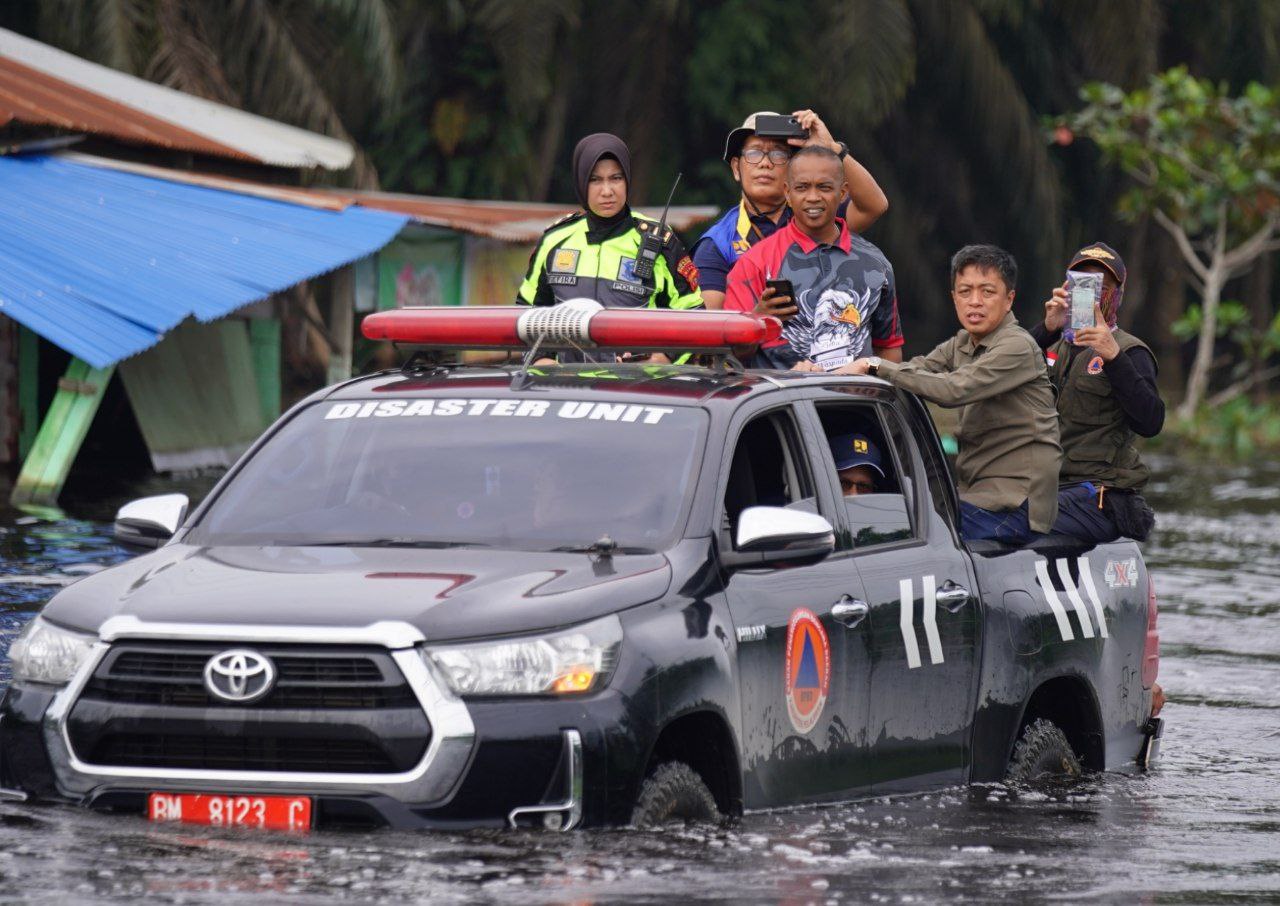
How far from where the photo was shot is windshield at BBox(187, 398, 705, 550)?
6.65m

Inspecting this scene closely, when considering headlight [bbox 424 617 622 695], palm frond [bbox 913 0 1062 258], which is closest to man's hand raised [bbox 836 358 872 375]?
headlight [bbox 424 617 622 695]

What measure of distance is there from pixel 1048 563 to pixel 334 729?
3.33m

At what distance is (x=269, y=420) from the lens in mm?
→ 23344

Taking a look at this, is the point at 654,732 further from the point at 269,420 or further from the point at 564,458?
the point at 269,420

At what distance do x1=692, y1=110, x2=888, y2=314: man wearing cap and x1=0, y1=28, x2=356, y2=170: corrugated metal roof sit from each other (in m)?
11.7

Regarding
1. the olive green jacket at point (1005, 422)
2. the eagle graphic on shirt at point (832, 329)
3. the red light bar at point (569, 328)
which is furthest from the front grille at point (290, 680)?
the eagle graphic on shirt at point (832, 329)

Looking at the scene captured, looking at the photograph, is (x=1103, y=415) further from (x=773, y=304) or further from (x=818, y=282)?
(x=773, y=304)

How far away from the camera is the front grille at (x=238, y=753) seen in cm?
586

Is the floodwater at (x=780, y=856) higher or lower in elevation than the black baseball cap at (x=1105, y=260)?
lower

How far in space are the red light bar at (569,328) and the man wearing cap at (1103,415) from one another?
177cm

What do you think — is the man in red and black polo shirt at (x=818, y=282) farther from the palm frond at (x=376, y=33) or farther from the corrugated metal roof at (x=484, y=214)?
the palm frond at (x=376, y=33)

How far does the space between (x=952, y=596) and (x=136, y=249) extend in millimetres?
12066

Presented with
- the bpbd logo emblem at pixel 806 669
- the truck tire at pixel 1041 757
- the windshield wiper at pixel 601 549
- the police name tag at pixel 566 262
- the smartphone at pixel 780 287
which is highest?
the police name tag at pixel 566 262

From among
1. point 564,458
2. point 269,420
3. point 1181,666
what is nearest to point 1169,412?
point 269,420
